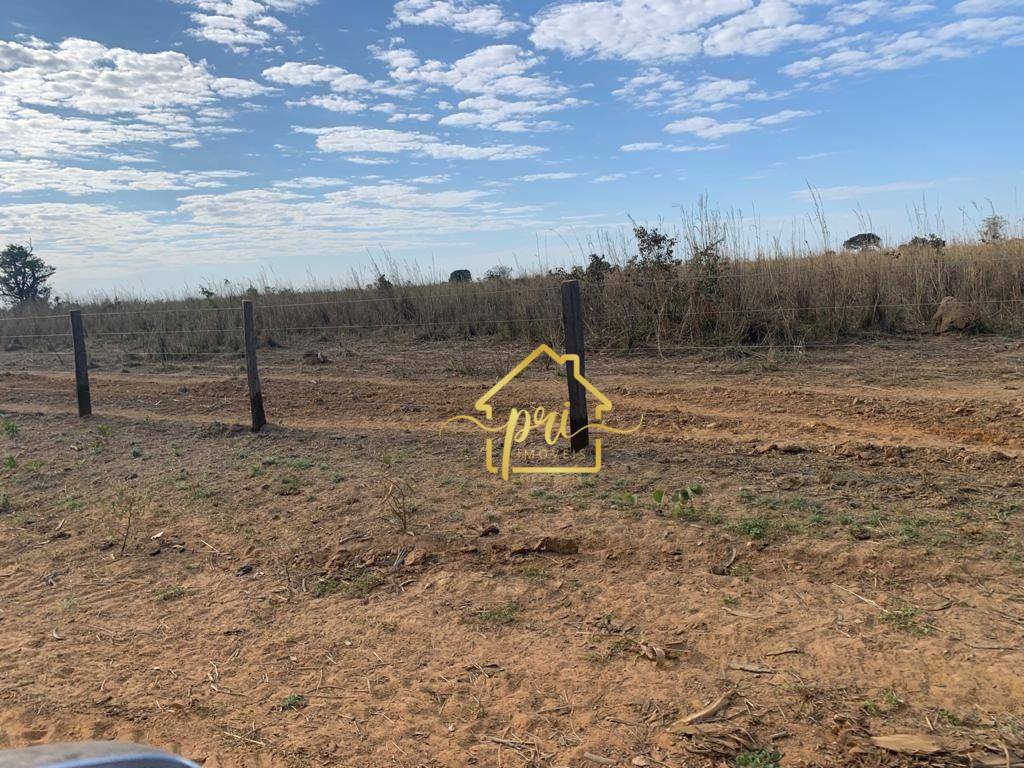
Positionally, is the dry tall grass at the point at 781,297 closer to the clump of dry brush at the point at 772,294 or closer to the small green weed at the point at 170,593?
the clump of dry brush at the point at 772,294

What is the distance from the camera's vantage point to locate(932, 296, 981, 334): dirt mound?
9.07 m

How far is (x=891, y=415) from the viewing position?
19.6ft

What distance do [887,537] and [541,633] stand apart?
5.98ft

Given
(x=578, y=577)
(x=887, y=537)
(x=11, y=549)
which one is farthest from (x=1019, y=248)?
(x=11, y=549)

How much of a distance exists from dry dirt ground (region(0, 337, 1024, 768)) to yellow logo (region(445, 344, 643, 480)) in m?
0.17

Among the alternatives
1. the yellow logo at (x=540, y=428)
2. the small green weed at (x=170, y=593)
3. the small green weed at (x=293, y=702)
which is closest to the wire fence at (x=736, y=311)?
the yellow logo at (x=540, y=428)

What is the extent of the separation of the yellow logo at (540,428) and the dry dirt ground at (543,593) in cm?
17

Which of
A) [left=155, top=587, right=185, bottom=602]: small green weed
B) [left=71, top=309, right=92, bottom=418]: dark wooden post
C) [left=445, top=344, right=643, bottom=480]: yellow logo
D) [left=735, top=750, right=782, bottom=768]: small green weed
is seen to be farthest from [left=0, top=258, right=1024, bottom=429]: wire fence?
[left=735, top=750, right=782, bottom=768]: small green weed

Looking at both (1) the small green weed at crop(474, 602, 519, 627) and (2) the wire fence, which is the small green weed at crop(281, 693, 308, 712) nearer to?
(1) the small green weed at crop(474, 602, 519, 627)

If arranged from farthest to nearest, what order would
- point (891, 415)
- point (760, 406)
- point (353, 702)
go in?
point (760, 406) < point (891, 415) < point (353, 702)

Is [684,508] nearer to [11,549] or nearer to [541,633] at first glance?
[541,633]

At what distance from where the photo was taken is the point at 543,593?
3381mm

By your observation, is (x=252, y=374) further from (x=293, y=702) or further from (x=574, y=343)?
(x=293, y=702)

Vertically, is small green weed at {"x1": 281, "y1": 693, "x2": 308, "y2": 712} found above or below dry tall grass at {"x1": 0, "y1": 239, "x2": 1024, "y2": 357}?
below
